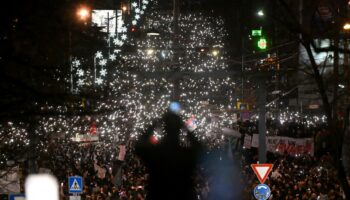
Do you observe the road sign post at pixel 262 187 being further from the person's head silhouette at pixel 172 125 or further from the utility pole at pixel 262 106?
the person's head silhouette at pixel 172 125

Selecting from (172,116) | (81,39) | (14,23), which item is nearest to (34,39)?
(14,23)

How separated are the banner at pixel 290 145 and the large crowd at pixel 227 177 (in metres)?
0.29

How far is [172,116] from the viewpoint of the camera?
15.6 ft

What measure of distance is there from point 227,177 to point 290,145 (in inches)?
193

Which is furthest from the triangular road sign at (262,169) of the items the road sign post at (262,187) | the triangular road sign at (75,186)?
the triangular road sign at (75,186)

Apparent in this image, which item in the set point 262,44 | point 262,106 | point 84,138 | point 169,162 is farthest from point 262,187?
point 84,138

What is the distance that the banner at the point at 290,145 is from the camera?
909 inches

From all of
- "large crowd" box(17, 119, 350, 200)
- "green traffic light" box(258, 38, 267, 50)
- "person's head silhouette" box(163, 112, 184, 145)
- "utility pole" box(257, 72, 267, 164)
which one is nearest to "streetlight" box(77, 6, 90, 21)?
"person's head silhouette" box(163, 112, 184, 145)

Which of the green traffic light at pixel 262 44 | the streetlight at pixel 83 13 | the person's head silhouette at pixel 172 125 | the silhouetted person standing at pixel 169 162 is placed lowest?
the silhouetted person standing at pixel 169 162

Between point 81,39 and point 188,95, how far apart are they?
34.1m

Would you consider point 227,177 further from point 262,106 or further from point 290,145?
point 290,145

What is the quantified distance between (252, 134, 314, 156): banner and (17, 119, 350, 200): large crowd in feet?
0.96

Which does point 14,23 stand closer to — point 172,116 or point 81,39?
point 81,39

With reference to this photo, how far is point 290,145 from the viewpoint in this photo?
24016 mm
